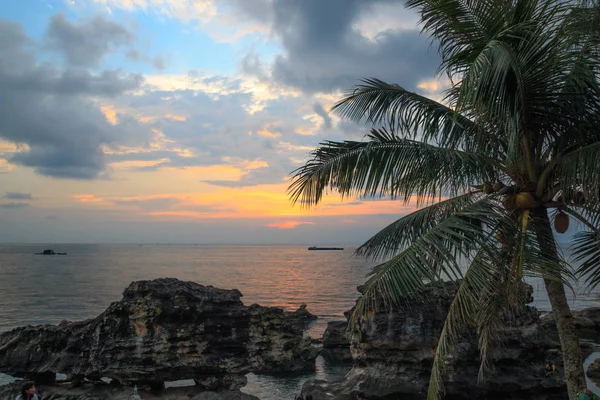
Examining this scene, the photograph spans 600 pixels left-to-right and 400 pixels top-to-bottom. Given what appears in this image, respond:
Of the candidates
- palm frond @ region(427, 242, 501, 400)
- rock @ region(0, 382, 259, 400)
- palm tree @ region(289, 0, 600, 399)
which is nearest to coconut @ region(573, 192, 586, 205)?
palm tree @ region(289, 0, 600, 399)

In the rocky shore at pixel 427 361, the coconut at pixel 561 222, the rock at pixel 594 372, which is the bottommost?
the rock at pixel 594 372

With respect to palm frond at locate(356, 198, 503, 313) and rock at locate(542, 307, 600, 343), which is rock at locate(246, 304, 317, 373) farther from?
rock at locate(542, 307, 600, 343)

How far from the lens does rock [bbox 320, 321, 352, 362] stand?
104 feet

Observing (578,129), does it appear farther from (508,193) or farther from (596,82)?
(508,193)

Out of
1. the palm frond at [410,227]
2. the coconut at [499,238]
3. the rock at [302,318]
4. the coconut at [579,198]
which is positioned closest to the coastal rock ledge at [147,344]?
the palm frond at [410,227]

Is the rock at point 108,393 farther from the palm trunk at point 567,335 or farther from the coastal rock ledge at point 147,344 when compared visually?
the palm trunk at point 567,335

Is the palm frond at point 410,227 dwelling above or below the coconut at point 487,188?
below

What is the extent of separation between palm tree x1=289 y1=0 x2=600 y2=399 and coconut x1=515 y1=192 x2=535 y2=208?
0.06 feet

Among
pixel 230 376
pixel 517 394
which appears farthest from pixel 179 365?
pixel 517 394

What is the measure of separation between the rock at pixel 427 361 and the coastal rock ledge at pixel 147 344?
4.16m

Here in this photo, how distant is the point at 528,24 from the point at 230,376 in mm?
17569

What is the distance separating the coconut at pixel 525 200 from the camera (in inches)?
306

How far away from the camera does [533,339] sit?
19.2 meters

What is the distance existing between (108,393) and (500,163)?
17402mm
